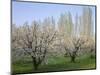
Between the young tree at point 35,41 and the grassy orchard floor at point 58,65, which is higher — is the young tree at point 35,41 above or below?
above

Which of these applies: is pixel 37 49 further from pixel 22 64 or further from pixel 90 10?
pixel 90 10

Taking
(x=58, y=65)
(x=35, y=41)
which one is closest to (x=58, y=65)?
(x=58, y=65)

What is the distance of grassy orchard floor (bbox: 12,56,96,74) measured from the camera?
2.49 m

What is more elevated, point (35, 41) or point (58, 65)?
point (35, 41)

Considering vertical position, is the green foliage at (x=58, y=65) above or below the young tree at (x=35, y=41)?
below

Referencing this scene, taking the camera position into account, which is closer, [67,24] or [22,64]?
[22,64]

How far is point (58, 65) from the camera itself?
2.64m

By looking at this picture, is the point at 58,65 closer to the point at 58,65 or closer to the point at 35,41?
the point at 58,65

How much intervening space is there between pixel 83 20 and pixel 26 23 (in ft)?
2.37

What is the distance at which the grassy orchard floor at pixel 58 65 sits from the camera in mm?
2492

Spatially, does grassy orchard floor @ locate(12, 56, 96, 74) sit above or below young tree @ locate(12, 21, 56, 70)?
below

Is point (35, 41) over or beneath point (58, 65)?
over

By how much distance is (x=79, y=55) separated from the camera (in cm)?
273

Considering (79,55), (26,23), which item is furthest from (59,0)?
(79,55)
